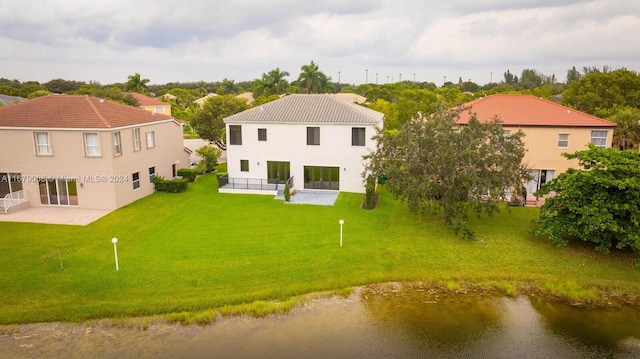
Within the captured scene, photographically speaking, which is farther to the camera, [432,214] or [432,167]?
[432,214]

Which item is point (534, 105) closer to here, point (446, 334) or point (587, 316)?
point (587, 316)

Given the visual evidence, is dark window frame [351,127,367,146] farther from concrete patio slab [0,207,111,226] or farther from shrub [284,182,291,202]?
concrete patio slab [0,207,111,226]

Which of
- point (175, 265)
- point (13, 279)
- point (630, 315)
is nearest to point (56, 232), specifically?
point (13, 279)

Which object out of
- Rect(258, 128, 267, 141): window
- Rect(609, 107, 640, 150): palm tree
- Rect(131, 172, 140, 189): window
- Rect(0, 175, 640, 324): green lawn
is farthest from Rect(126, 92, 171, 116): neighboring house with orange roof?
Rect(609, 107, 640, 150): palm tree

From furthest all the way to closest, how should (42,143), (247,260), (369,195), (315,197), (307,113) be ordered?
(307,113) → (315,197) → (369,195) → (42,143) → (247,260)

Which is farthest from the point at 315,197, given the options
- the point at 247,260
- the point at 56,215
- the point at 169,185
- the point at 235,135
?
the point at 56,215

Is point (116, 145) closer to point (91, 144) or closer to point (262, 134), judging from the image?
point (91, 144)
